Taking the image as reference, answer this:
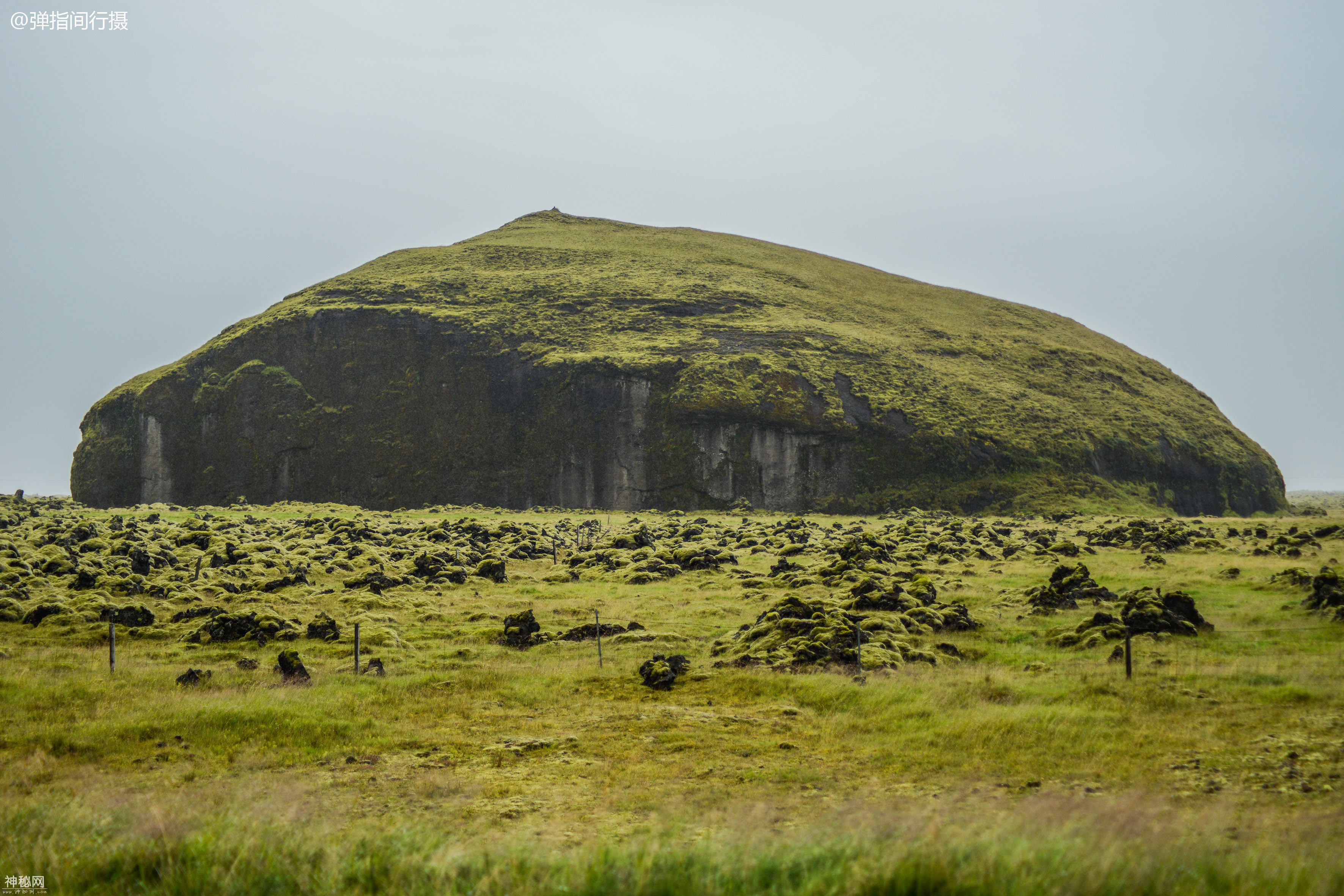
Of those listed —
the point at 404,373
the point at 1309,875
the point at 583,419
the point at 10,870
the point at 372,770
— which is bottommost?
the point at 372,770

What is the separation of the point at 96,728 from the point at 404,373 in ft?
297

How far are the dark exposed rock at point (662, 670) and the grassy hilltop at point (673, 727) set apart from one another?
21 cm

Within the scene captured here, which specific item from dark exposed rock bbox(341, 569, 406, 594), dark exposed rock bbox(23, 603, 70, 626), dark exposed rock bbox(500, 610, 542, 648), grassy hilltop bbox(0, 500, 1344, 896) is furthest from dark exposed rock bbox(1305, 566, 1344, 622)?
dark exposed rock bbox(23, 603, 70, 626)

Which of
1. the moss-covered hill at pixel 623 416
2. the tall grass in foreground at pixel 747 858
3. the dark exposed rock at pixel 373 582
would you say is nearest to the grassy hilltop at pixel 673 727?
the tall grass in foreground at pixel 747 858

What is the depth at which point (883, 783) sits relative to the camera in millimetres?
11945

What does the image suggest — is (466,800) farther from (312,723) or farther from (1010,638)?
(1010,638)

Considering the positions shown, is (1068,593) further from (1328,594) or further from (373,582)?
(373,582)

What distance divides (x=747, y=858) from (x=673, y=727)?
9.36 m

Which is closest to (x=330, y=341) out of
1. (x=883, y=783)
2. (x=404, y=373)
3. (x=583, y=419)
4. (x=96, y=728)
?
(x=404, y=373)

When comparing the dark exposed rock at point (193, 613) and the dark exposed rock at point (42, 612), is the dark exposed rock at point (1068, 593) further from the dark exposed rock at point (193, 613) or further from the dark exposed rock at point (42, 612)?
the dark exposed rock at point (42, 612)

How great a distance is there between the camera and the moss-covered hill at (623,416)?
293 feet

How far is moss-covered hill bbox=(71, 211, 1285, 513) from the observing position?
89438 millimetres

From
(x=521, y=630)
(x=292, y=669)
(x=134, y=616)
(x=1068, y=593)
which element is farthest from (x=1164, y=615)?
(x=134, y=616)

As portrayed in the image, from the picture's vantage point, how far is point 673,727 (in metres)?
15.6
